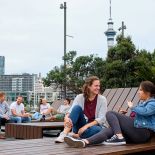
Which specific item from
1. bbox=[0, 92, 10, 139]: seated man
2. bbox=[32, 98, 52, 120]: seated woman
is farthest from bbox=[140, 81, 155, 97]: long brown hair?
bbox=[32, 98, 52, 120]: seated woman

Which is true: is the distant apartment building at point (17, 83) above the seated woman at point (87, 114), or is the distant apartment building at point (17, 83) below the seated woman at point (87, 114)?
above

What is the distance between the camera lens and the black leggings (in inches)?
180

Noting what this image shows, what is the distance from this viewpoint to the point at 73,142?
438 centimetres

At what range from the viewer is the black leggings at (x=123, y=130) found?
15.0 ft

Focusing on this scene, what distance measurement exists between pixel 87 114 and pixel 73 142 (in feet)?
2.96

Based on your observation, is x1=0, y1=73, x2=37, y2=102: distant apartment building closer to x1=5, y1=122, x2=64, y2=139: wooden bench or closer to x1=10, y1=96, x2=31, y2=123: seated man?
x1=10, y1=96, x2=31, y2=123: seated man

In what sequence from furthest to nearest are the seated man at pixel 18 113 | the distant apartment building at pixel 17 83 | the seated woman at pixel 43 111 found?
the distant apartment building at pixel 17 83, the seated woman at pixel 43 111, the seated man at pixel 18 113

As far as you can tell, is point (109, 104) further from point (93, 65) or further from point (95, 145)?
point (93, 65)

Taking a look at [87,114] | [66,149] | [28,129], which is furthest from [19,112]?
[66,149]

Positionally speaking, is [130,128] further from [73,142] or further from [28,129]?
[28,129]

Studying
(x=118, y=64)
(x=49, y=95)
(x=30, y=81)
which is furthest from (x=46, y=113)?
(x=30, y=81)

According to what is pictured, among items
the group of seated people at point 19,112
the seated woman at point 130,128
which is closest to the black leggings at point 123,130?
the seated woman at point 130,128

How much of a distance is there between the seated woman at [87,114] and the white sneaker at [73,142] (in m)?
0.36

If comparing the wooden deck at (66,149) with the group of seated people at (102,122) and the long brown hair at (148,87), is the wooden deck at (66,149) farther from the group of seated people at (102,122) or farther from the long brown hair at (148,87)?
the long brown hair at (148,87)
